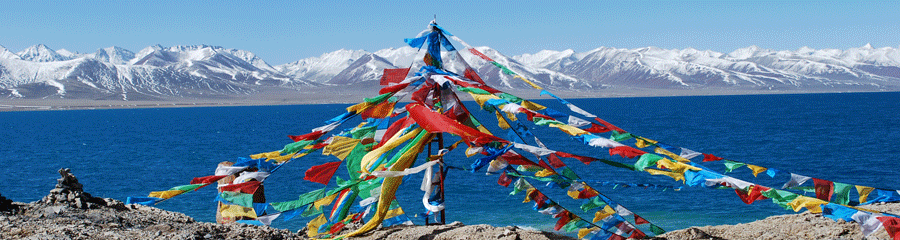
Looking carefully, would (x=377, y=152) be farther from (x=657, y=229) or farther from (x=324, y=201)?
(x=657, y=229)

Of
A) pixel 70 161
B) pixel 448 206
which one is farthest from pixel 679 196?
pixel 70 161

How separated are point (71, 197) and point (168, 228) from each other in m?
2.29

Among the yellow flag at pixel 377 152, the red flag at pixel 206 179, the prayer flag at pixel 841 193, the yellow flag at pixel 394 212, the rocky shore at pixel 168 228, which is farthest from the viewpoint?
the yellow flag at pixel 394 212

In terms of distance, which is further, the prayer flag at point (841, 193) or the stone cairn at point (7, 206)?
the stone cairn at point (7, 206)

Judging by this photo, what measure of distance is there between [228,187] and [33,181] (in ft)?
124

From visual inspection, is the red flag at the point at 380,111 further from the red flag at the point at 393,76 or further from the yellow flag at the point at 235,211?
the yellow flag at the point at 235,211

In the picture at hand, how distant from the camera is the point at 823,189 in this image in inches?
310

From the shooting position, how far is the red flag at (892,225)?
245 inches

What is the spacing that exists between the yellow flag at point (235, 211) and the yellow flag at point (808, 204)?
7.14m

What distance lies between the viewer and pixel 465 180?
3528cm

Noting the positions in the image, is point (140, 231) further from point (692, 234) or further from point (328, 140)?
point (692, 234)

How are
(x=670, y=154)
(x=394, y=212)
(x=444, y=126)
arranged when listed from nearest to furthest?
(x=444, y=126) → (x=670, y=154) → (x=394, y=212)

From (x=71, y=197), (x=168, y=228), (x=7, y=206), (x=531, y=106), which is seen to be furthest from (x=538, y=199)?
(x=7, y=206)

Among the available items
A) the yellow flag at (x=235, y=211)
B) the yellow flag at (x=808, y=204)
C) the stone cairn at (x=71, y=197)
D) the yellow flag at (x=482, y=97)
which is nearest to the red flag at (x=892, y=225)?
the yellow flag at (x=808, y=204)
